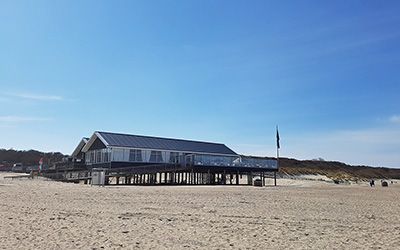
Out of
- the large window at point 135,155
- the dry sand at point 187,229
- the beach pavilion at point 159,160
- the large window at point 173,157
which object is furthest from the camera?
the large window at point 173,157

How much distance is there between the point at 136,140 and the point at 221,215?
31.8m

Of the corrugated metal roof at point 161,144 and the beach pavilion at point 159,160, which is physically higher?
the corrugated metal roof at point 161,144

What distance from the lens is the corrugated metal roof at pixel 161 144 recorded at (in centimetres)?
4256

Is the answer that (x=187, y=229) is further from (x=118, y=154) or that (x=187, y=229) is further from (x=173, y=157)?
(x=173, y=157)

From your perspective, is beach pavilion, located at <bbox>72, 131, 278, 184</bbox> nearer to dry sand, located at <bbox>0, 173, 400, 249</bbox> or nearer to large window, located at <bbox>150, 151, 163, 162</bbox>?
large window, located at <bbox>150, 151, 163, 162</bbox>

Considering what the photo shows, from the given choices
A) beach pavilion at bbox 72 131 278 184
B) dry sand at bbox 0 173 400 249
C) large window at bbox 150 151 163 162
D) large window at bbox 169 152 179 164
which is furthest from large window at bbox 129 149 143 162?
dry sand at bbox 0 173 400 249

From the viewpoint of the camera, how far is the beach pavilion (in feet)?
134

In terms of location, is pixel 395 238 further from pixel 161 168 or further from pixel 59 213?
pixel 161 168

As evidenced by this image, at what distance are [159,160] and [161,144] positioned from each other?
1976mm

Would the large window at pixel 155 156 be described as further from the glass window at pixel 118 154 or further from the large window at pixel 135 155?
the glass window at pixel 118 154

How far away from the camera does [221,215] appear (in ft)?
43.9

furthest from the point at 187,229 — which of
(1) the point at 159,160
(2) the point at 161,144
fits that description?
(2) the point at 161,144

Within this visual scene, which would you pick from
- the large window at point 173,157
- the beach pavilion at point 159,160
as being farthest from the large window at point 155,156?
the large window at point 173,157

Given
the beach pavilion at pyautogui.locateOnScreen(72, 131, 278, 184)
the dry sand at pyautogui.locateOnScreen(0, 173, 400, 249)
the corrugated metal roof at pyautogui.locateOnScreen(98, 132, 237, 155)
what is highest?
the corrugated metal roof at pyautogui.locateOnScreen(98, 132, 237, 155)
